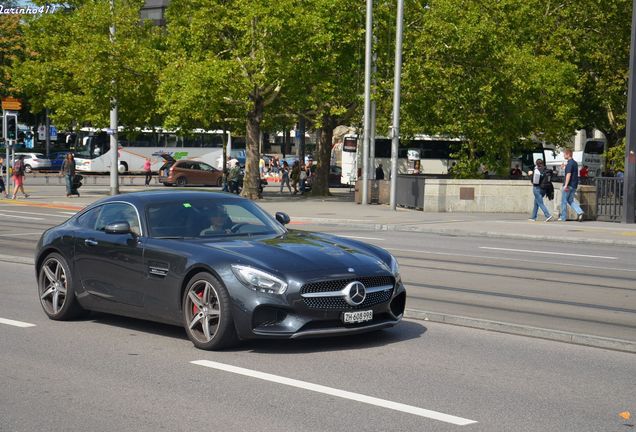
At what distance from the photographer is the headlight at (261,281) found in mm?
8422

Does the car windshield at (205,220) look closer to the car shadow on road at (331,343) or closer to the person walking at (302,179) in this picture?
the car shadow on road at (331,343)

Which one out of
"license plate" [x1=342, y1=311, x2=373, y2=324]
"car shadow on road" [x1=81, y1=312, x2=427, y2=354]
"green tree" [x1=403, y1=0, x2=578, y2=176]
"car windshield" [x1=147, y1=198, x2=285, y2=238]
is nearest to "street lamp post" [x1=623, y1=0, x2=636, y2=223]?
"green tree" [x1=403, y1=0, x2=578, y2=176]

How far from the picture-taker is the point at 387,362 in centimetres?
832

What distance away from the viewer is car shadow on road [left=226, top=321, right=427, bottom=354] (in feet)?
29.1

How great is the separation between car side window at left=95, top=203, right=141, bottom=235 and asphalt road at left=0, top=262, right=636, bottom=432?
99cm

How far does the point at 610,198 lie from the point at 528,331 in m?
19.9

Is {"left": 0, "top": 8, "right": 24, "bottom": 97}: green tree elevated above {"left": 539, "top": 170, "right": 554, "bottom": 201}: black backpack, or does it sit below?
above

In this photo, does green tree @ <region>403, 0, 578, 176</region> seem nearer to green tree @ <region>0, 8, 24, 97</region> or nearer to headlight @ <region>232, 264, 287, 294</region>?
headlight @ <region>232, 264, 287, 294</region>

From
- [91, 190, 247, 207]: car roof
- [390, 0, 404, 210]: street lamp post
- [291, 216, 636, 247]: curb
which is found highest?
[390, 0, 404, 210]: street lamp post

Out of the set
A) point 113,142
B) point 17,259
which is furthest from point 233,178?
point 17,259

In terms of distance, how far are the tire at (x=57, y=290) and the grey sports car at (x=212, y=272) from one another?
10 mm

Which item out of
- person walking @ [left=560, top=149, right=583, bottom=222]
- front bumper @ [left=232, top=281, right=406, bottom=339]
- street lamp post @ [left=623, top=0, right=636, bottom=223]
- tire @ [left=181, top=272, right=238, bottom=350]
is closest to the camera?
front bumper @ [left=232, top=281, right=406, bottom=339]

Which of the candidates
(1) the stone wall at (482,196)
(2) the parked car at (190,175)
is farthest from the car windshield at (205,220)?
(2) the parked car at (190,175)

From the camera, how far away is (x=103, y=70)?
39781mm
